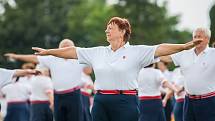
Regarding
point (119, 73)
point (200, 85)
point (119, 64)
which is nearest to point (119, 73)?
point (119, 73)

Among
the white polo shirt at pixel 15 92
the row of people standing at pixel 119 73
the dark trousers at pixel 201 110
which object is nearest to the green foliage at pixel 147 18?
the white polo shirt at pixel 15 92

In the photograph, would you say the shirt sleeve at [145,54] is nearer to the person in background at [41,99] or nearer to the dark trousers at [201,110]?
the dark trousers at [201,110]

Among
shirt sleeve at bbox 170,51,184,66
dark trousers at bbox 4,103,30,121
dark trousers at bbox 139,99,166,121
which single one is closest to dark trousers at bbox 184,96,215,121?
shirt sleeve at bbox 170,51,184,66

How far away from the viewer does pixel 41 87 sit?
57.5 ft

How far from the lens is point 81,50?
11156 mm

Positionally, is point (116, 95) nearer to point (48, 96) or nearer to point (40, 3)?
point (48, 96)

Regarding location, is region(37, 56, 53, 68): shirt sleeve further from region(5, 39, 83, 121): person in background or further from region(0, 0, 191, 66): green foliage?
region(0, 0, 191, 66): green foliage

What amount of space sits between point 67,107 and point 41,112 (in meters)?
2.69

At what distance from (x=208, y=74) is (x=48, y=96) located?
5.94m

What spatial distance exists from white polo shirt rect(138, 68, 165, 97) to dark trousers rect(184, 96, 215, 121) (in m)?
3.61

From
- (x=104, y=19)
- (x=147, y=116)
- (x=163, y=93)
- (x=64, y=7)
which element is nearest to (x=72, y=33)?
(x=64, y=7)

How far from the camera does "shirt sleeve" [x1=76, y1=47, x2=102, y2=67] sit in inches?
434

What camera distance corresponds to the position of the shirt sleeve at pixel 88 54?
1103cm

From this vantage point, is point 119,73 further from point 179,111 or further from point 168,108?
point 168,108
